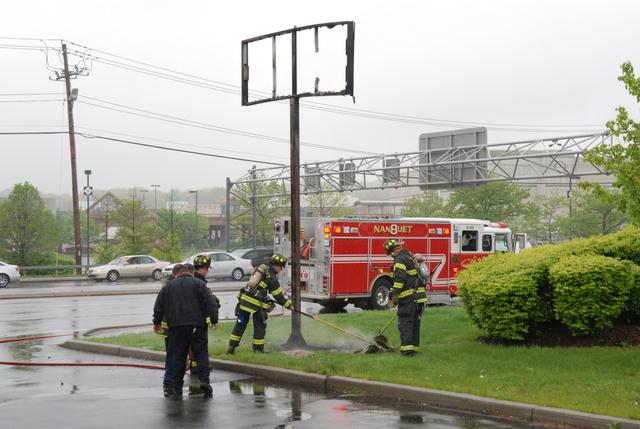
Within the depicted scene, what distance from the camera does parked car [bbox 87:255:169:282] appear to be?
40.3 metres

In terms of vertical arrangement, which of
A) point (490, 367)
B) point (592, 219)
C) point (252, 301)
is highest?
point (592, 219)

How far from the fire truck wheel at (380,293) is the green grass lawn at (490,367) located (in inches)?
308

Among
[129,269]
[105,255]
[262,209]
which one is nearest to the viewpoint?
[129,269]

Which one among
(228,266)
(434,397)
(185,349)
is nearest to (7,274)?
(228,266)

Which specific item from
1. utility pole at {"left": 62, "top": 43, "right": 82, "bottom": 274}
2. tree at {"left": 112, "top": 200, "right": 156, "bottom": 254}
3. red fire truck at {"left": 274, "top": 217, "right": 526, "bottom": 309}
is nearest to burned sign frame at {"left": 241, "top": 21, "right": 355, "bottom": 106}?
red fire truck at {"left": 274, "top": 217, "right": 526, "bottom": 309}

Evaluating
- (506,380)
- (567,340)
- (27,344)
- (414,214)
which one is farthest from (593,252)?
(414,214)

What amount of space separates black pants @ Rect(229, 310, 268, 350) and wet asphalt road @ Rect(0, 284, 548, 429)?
0.85 meters

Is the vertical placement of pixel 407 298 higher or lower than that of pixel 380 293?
higher

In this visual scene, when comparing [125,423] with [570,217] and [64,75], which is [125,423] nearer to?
[64,75]

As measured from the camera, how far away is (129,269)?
41.1 meters

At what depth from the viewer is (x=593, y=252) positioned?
39.4 feet

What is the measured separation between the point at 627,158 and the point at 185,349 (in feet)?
19.5

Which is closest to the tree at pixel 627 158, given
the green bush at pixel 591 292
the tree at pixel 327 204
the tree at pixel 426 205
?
the green bush at pixel 591 292

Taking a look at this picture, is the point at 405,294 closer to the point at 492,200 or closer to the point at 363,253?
the point at 363,253
